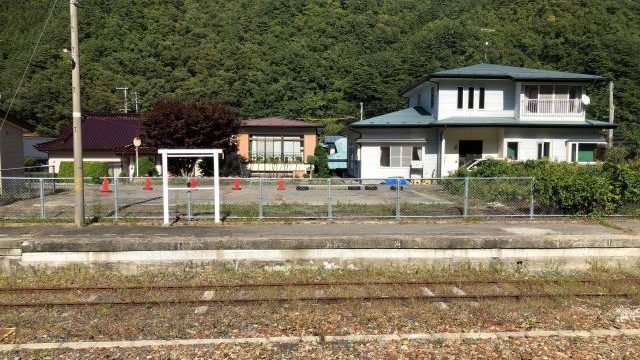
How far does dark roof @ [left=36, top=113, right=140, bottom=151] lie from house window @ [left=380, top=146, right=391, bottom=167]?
754 inches

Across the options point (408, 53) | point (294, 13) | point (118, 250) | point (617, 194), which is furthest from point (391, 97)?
point (118, 250)

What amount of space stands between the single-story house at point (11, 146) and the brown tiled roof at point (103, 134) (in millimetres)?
13011

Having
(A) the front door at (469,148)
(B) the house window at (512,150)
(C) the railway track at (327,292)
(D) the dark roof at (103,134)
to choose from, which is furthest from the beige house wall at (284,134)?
(C) the railway track at (327,292)

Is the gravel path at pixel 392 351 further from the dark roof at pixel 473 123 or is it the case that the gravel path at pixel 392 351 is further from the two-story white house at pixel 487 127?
the two-story white house at pixel 487 127

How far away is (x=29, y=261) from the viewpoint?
9180 millimetres

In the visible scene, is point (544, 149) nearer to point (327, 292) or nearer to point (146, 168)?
point (327, 292)

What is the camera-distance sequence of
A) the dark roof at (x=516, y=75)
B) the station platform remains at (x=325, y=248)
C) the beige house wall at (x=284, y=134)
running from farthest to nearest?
1. the beige house wall at (x=284, y=134)
2. the dark roof at (x=516, y=75)
3. the station platform remains at (x=325, y=248)

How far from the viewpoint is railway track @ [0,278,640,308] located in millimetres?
7512

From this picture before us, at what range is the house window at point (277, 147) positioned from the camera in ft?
116

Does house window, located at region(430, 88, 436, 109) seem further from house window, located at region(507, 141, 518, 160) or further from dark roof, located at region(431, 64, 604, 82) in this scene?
house window, located at region(507, 141, 518, 160)

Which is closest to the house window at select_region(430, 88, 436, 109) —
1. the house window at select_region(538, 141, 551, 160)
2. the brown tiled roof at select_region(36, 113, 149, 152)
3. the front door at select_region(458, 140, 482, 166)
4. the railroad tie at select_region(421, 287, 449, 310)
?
the front door at select_region(458, 140, 482, 166)

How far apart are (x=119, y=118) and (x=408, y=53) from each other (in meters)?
43.7

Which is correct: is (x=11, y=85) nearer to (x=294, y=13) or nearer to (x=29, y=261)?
(x=294, y=13)

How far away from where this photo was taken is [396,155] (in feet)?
87.2
